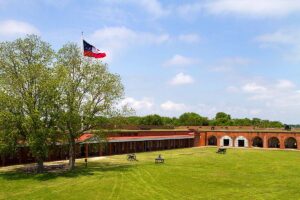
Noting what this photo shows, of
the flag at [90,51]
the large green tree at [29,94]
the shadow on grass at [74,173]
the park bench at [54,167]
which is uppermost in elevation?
the flag at [90,51]

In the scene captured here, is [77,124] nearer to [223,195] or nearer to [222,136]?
[223,195]

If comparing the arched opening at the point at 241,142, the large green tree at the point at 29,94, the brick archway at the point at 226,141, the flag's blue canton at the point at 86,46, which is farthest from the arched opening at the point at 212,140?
the large green tree at the point at 29,94

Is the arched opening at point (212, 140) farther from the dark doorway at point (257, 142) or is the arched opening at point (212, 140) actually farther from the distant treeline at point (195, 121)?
the distant treeline at point (195, 121)

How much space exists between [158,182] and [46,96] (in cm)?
1356

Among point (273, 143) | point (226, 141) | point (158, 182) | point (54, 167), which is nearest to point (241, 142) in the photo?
point (226, 141)

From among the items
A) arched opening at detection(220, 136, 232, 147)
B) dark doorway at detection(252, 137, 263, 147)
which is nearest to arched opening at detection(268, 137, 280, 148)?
dark doorway at detection(252, 137, 263, 147)

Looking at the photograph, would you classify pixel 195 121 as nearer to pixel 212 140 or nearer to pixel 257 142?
pixel 212 140

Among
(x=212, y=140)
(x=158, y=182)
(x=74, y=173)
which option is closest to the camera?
(x=158, y=182)

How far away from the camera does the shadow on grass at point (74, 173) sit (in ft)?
109

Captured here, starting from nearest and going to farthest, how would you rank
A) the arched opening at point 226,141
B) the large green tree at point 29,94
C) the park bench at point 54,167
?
the large green tree at point 29,94, the park bench at point 54,167, the arched opening at point 226,141

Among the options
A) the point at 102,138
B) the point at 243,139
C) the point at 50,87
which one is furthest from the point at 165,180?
the point at 243,139

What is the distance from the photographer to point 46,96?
114ft

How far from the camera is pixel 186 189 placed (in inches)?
1121

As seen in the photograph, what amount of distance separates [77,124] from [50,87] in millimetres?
5261
